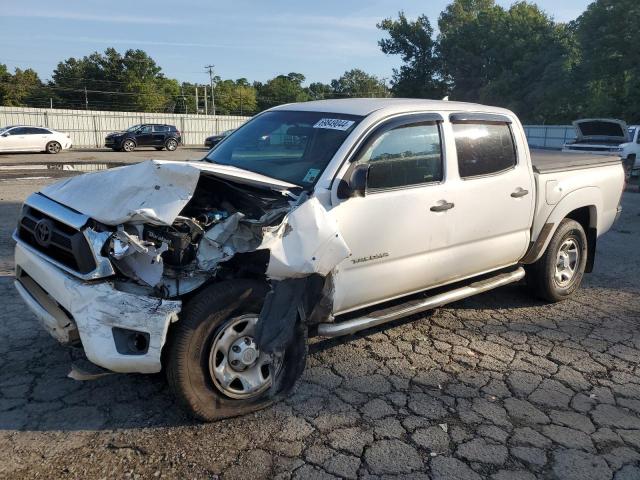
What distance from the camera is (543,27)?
46312mm

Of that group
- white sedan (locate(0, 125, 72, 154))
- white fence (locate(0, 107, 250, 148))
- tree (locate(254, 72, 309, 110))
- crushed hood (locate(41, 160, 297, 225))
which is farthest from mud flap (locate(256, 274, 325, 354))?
tree (locate(254, 72, 309, 110))

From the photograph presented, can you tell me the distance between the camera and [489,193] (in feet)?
14.9

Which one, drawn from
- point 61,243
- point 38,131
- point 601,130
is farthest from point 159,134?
point 61,243

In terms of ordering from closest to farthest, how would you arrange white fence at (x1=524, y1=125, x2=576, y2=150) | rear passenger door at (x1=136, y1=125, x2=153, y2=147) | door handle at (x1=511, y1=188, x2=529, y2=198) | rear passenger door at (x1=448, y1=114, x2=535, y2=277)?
rear passenger door at (x1=448, y1=114, x2=535, y2=277)
door handle at (x1=511, y1=188, x2=529, y2=198)
rear passenger door at (x1=136, y1=125, x2=153, y2=147)
white fence at (x1=524, y1=125, x2=576, y2=150)

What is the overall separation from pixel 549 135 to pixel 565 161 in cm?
3052

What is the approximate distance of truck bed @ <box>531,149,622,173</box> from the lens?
5254 millimetres

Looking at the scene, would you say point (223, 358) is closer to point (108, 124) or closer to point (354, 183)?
point (354, 183)

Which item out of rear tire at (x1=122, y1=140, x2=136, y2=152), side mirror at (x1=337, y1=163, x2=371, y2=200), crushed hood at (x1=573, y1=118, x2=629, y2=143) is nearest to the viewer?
side mirror at (x1=337, y1=163, x2=371, y2=200)

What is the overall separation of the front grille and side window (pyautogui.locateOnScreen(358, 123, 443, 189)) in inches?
73.1

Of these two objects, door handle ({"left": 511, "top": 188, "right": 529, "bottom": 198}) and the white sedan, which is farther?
the white sedan

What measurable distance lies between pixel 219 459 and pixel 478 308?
3277mm

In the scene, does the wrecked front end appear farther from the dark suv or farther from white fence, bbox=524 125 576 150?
white fence, bbox=524 125 576 150

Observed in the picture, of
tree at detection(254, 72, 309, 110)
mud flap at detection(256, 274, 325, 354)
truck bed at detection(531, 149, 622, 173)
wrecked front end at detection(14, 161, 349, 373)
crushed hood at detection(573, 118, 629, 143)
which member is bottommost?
mud flap at detection(256, 274, 325, 354)

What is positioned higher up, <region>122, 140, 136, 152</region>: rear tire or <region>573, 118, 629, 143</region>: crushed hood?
<region>573, 118, 629, 143</region>: crushed hood
